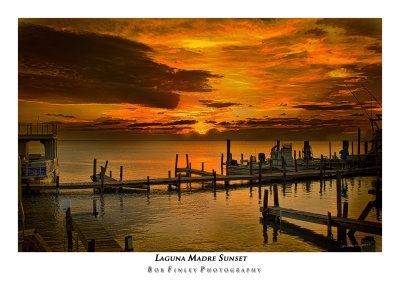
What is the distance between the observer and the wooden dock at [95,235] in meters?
10.1

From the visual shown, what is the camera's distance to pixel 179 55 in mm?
12289

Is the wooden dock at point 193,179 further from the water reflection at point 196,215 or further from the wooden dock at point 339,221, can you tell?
the wooden dock at point 339,221

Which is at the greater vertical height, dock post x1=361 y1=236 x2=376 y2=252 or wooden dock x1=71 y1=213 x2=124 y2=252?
dock post x1=361 y1=236 x2=376 y2=252

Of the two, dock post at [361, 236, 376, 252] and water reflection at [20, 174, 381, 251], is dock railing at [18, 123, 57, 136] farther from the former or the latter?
dock post at [361, 236, 376, 252]

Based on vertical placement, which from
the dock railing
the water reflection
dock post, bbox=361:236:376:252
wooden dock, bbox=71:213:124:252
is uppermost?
the dock railing

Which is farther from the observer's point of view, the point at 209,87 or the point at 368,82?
the point at 209,87

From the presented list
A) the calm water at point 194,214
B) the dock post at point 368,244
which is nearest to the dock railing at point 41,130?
the calm water at point 194,214

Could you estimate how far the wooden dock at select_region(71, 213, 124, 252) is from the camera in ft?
33.1

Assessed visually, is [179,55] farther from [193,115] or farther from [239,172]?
[239,172]

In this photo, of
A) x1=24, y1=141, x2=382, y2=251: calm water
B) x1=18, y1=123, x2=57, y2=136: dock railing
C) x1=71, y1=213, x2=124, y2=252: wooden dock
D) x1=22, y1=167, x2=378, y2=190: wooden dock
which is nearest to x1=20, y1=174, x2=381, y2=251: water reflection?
x1=24, y1=141, x2=382, y2=251: calm water

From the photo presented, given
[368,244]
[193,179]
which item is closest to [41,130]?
[193,179]

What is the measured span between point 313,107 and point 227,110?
3342 millimetres

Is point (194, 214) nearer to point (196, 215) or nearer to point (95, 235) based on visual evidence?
point (196, 215)

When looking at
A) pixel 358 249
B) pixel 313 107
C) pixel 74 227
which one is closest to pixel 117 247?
pixel 74 227
